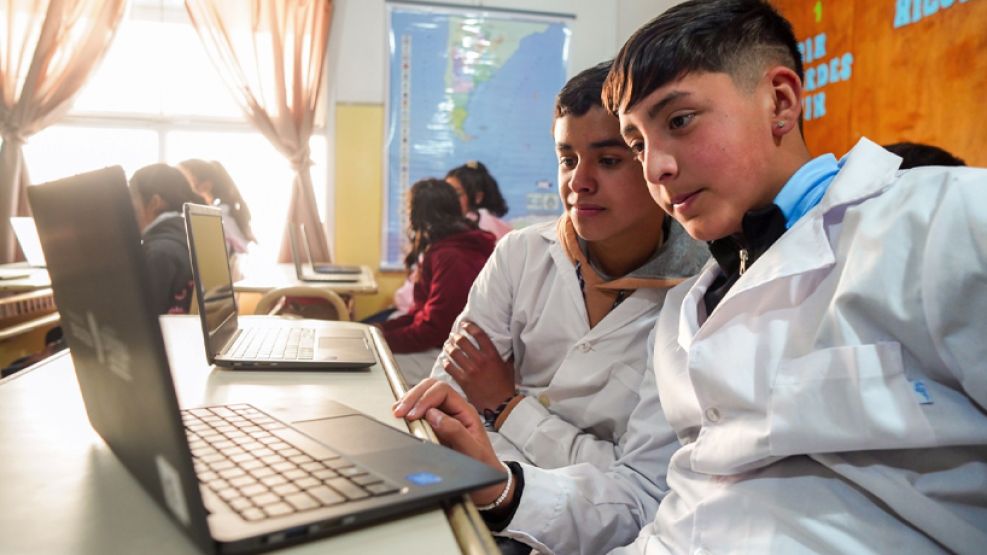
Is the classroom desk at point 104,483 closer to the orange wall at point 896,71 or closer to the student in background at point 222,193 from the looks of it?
the orange wall at point 896,71

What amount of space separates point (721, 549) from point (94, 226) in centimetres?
70

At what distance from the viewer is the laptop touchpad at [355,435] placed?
60 centimetres

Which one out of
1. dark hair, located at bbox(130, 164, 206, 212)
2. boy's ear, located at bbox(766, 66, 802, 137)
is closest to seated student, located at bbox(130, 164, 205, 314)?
dark hair, located at bbox(130, 164, 206, 212)

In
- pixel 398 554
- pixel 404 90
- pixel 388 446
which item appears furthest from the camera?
pixel 404 90

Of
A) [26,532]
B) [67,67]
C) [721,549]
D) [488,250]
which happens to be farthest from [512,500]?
[67,67]

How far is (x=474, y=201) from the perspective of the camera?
3812 millimetres

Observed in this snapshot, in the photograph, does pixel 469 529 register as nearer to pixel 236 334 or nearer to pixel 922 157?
pixel 236 334

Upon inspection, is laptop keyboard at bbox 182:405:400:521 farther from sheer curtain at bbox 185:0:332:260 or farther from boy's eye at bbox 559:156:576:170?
sheer curtain at bbox 185:0:332:260

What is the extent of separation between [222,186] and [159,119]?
0.91m

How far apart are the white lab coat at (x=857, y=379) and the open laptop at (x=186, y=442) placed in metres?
0.36

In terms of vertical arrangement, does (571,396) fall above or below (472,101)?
below

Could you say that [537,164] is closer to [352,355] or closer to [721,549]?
[352,355]

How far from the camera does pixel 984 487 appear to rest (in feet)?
2.15

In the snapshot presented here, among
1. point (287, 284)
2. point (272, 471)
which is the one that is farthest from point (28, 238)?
point (272, 471)
